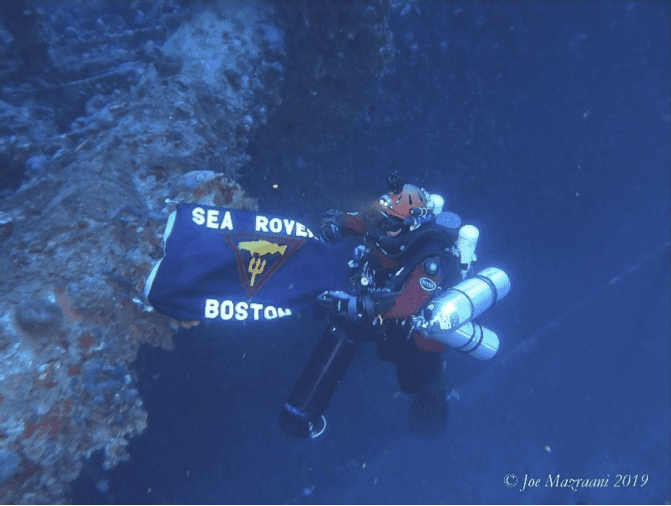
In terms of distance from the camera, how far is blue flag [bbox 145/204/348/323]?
3436 mm

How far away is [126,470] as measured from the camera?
147 inches

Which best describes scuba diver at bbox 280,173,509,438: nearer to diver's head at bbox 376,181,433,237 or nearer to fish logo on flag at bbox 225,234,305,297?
diver's head at bbox 376,181,433,237

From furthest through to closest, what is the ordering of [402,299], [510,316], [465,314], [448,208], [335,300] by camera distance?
[510,316], [448,208], [335,300], [402,299], [465,314]

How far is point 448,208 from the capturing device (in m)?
4.66

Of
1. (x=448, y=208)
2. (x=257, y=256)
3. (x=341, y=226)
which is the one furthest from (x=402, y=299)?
(x=448, y=208)

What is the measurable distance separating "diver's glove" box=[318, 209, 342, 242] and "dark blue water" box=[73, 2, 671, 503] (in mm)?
511

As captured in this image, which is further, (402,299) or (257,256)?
(257,256)

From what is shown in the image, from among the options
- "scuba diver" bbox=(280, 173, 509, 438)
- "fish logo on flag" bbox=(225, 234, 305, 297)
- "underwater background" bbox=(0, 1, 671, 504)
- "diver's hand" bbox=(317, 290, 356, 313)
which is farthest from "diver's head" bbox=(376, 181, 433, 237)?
"underwater background" bbox=(0, 1, 671, 504)

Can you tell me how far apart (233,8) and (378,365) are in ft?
12.5

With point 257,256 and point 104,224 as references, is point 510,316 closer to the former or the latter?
point 257,256

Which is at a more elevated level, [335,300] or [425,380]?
[335,300]

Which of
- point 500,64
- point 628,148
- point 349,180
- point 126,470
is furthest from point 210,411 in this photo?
point 628,148

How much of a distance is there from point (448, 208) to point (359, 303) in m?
1.74

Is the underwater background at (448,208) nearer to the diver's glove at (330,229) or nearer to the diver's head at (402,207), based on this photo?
the diver's glove at (330,229)
